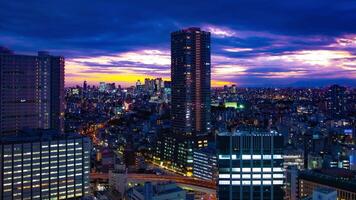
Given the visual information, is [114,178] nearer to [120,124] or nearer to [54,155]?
[54,155]

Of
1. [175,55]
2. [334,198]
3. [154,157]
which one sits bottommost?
[154,157]

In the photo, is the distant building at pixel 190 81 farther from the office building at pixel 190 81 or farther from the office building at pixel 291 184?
the office building at pixel 291 184

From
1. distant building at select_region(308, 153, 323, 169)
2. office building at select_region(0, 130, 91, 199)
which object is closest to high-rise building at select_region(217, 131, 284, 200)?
office building at select_region(0, 130, 91, 199)

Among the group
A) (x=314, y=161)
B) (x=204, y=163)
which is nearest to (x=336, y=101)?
(x=314, y=161)

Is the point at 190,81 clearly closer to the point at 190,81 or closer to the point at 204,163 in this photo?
the point at 190,81

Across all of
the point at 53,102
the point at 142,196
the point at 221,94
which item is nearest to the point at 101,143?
the point at 53,102

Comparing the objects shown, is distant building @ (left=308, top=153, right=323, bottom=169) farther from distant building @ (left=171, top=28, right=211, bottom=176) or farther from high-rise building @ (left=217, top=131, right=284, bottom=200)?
high-rise building @ (left=217, top=131, right=284, bottom=200)

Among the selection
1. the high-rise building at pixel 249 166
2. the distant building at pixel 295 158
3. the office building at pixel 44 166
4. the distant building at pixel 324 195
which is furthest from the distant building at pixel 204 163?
the high-rise building at pixel 249 166
